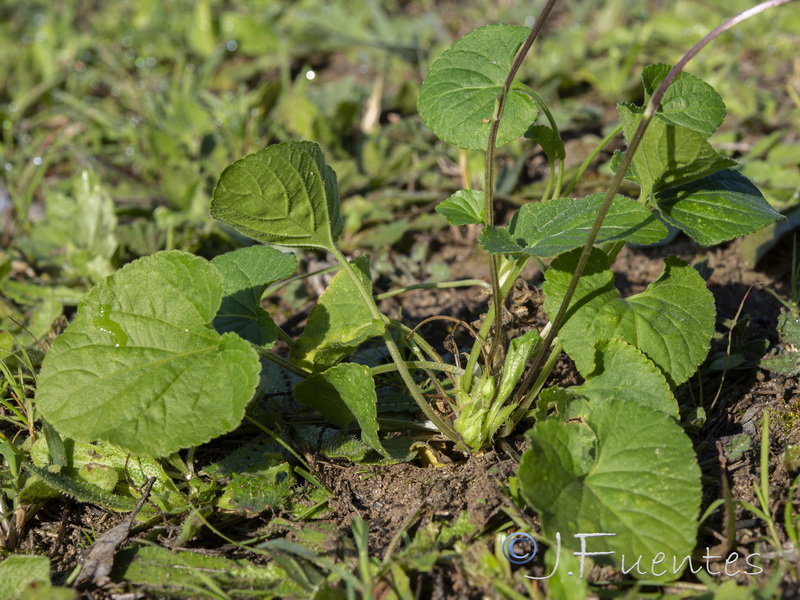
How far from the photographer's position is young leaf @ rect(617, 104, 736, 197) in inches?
59.3

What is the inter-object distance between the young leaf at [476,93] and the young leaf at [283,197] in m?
0.29

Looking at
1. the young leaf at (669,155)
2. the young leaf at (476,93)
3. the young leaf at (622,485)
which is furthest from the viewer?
the young leaf at (476,93)

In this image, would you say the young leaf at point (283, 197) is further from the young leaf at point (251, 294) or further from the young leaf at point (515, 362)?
the young leaf at point (515, 362)

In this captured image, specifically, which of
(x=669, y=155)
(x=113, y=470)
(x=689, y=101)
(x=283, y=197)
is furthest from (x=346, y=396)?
(x=689, y=101)

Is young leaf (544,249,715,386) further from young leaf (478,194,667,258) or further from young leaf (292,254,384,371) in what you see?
young leaf (292,254,384,371)

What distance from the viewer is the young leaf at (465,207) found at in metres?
1.66

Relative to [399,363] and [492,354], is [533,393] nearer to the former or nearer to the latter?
[492,354]

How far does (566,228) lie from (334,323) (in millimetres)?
613

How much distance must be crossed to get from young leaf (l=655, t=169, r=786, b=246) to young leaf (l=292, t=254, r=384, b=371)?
0.73 metres

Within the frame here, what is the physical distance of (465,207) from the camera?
5.59 ft

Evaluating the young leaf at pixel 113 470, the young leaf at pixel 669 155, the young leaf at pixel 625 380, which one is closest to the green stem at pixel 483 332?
the young leaf at pixel 625 380

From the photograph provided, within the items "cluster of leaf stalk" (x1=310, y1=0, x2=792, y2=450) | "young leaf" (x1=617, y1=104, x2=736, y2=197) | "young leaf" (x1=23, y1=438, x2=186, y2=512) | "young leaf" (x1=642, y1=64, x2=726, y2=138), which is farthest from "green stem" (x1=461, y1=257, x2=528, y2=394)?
"young leaf" (x1=23, y1=438, x2=186, y2=512)

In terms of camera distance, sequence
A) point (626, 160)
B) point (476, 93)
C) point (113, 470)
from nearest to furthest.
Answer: point (626, 160) < point (476, 93) < point (113, 470)

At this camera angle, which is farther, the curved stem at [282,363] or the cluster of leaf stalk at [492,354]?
the curved stem at [282,363]
